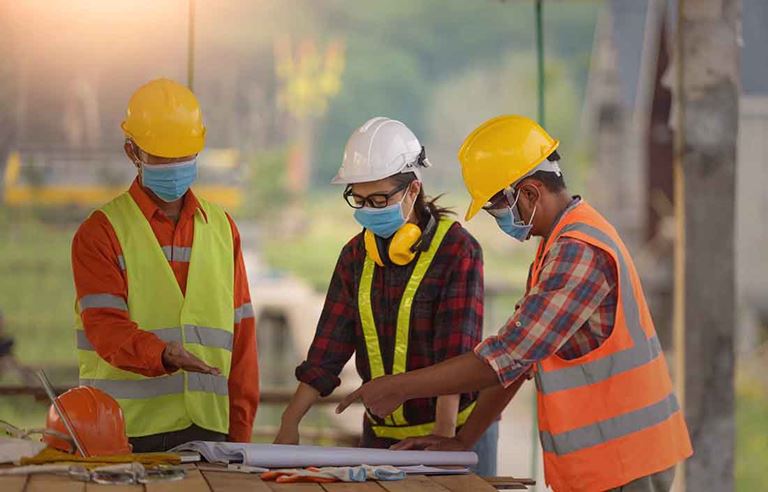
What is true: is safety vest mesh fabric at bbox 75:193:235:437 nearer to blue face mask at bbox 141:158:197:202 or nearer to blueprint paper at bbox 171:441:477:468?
blue face mask at bbox 141:158:197:202

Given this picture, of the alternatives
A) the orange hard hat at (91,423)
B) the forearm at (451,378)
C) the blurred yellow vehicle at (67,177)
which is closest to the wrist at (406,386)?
the forearm at (451,378)

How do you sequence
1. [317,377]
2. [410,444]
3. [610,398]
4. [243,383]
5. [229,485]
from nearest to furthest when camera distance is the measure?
[229,485] → [610,398] → [410,444] → [317,377] → [243,383]

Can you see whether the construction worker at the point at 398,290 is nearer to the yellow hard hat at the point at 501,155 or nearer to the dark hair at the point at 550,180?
the yellow hard hat at the point at 501,155

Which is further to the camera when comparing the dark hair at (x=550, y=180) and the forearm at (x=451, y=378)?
the dark hair at (x=550, y=180)

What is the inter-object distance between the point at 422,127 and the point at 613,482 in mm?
17191

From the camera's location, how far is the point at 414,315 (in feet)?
12.1

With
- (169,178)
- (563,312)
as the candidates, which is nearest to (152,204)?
(169,178)

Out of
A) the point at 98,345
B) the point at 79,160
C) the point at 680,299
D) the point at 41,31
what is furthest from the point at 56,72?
the point at 98,345

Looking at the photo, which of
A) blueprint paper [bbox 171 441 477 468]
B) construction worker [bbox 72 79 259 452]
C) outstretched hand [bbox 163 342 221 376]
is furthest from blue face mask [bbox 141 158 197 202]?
blueprint paper [bbox 171 441 477 468]

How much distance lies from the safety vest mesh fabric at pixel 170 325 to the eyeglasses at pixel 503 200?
0.88 metres

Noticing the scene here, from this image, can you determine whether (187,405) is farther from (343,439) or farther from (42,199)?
(42,199)

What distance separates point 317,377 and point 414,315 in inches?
13.5

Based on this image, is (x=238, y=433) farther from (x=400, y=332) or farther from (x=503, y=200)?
(x=503, y=200)

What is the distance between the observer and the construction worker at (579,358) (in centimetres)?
312
